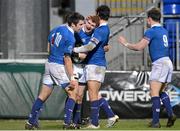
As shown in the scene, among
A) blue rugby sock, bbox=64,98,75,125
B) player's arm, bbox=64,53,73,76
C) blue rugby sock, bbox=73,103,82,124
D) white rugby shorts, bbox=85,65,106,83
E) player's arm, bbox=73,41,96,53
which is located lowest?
blue rugby sock, bbox=73,103,82,124

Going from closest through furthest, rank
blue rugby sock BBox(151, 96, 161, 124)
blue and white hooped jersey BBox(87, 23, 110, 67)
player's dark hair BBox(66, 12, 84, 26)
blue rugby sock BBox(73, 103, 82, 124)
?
player's dark hair BBox(66, 12, 84, 26)
blue and white hooped jersey BBox(87, 23, 110, 67)
blue rugby sock BBox(151, 96, 161, 124)
blue rugby sock BBox(73, 103, 82, 124)

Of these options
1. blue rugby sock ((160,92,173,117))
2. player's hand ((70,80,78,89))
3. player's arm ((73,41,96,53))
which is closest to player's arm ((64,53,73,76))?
player's hand ((70,80,78,89))

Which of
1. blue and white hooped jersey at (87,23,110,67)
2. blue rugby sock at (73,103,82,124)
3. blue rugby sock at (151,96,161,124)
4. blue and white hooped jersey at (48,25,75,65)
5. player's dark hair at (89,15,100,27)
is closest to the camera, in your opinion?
blue and white hooped jersey at (48,25,75,65)

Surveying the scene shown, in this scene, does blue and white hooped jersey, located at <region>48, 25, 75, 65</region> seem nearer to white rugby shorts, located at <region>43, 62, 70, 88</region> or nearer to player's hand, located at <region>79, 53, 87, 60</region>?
white rugby shorts, located at <region>43, 62, 70, 88</region>

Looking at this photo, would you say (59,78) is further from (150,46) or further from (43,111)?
(43,111)

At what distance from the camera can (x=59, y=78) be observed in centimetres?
1115

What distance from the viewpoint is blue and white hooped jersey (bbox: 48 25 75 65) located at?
1110 cm

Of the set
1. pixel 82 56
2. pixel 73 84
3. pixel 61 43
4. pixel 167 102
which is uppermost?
pixel 61 43

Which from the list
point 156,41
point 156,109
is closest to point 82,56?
point 156,41

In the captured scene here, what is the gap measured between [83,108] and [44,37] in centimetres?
391

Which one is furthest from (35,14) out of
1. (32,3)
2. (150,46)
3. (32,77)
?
(150,46)

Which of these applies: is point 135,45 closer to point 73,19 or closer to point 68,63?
point 73,19

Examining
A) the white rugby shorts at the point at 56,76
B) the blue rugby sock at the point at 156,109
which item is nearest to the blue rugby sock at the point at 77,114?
the white rugby shorts at the point at 56,76

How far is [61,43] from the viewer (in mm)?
11172
